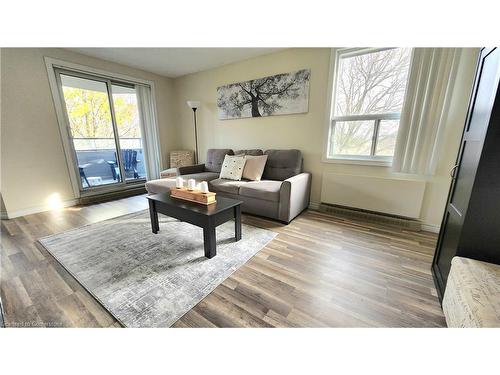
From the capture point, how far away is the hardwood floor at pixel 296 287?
3.68 feet

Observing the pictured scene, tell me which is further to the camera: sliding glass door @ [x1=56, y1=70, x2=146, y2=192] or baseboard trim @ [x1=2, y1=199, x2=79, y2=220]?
sliding glass door @ [x1=56, y1=70, x2=146, y2=192]

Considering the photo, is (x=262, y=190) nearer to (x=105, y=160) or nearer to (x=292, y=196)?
(x=292, y=196)

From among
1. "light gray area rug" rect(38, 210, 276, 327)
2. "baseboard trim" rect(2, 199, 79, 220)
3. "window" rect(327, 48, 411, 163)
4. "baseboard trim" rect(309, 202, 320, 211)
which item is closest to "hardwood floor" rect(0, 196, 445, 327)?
"light gray area rug" rect(38, 210, 276, 327)

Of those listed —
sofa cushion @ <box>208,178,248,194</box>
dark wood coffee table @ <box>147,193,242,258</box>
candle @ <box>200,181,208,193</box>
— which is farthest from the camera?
sofa cushion @ <box>208,178,248,194</box>

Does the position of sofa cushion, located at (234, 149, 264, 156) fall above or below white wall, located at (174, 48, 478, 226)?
below

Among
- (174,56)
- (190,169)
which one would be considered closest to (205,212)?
(190,169)

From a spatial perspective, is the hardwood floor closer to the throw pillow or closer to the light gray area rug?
the light gray area rug

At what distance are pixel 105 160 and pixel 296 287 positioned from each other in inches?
156

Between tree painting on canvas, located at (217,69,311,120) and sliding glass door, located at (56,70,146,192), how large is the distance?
5.95 ft

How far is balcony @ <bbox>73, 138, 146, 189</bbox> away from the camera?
3311 millimetres

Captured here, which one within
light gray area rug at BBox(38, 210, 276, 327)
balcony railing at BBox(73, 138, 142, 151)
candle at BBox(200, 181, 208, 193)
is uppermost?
balcony railing at BBox(73, 138, 142, 151)

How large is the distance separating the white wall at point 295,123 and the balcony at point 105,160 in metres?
1.11
